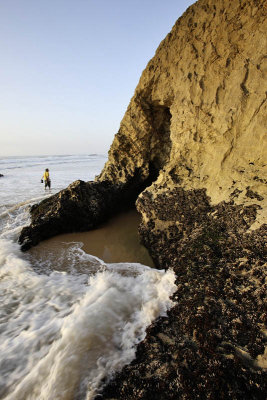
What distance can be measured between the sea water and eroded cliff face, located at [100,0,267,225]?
233cm

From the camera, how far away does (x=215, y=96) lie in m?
4.59

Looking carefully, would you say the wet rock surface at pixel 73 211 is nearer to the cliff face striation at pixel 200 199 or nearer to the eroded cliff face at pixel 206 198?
the cliff face striation at pixel 200 199

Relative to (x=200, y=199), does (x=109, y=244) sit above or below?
below

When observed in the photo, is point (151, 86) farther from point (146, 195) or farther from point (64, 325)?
point (64, 325)

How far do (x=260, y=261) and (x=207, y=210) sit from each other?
63.7 inches

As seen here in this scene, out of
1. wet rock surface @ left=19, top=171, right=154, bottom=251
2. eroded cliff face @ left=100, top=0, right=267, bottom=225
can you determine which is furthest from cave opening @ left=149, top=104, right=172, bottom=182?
wet rock surface @ left=19, top=171, right=154, bottom=251

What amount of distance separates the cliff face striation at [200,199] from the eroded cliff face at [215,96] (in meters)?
0.02

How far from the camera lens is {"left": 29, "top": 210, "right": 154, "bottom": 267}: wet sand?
489 centimetres

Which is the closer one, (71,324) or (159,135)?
(71,324)

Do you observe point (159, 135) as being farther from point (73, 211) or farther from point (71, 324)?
point (71, 324)

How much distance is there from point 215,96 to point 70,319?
5018 mm

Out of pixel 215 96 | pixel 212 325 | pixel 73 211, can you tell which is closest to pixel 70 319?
pixel 212 325

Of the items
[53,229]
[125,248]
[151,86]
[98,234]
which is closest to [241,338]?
[125,248]

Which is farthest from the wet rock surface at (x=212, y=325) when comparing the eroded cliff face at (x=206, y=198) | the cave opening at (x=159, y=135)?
the cave opening at (x=159, y=135)
